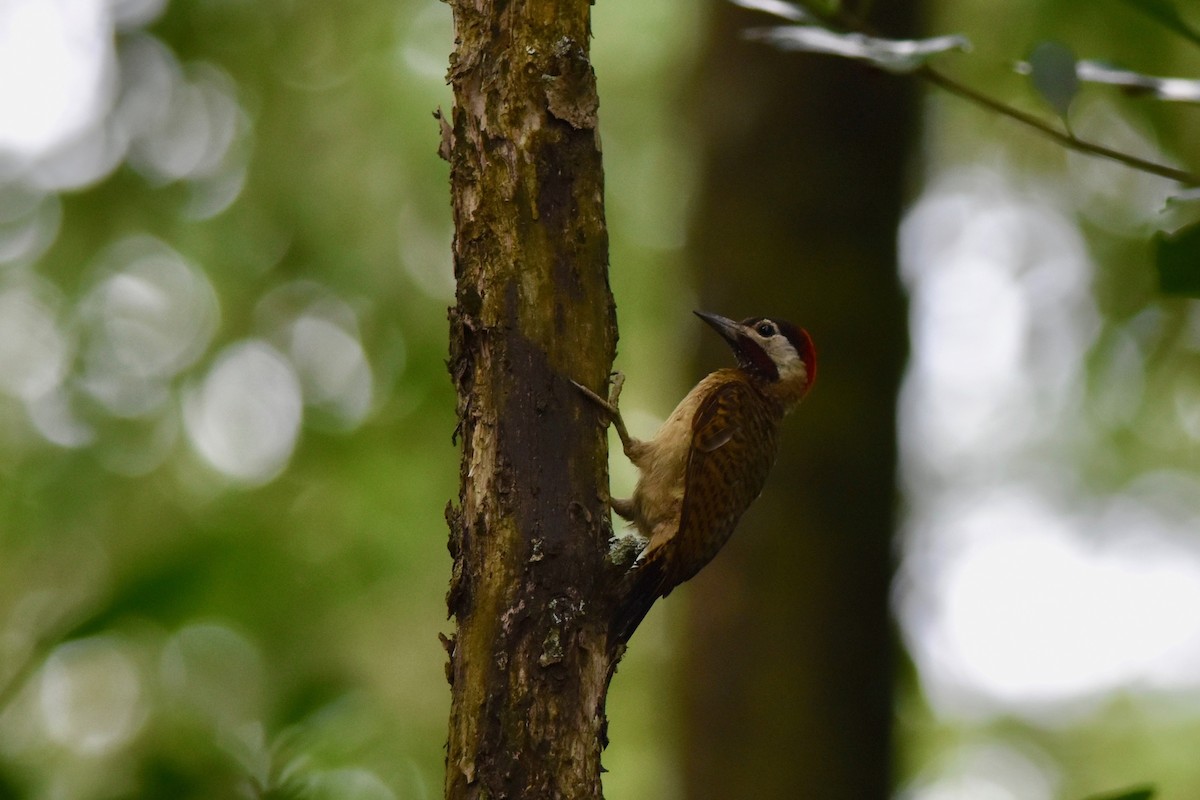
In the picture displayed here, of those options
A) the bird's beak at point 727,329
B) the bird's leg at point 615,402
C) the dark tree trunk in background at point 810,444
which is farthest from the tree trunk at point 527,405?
the dark tree trunk in background at point 810,444

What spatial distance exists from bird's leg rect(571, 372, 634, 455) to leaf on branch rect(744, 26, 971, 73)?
76 centimetres

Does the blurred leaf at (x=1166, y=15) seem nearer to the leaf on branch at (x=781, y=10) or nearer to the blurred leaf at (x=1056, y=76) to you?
the blurred leaf at (x=1056, y=76)

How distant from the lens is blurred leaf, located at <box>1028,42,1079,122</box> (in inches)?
64.4

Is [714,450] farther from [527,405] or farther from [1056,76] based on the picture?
[1056,76]

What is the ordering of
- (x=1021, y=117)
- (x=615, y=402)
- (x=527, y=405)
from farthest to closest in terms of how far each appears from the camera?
(x=615, y=402), (x=527, y=405), (x=1021, y=117)

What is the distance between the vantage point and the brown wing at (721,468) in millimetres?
3250

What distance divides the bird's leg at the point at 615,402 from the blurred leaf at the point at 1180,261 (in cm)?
118

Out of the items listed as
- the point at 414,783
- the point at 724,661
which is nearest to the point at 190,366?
the point at 414,783

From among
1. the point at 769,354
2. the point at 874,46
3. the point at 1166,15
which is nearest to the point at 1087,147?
the point at 1166,15

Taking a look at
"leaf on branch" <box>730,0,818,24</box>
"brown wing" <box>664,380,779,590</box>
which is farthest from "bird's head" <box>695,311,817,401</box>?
"leaf on branch" <box>730,0,818,24</box>

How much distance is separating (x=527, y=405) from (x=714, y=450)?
1464mm

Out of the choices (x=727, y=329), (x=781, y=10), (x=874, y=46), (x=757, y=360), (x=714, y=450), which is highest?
(x=727, y=329)

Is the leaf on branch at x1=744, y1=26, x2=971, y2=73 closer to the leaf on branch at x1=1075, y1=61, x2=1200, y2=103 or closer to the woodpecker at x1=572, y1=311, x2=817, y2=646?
the leaf on branch at x1=1075, y1=61, x2=1200, y2=103

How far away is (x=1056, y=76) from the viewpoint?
164 centimetres
